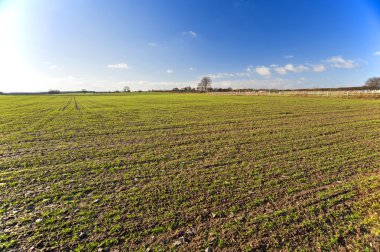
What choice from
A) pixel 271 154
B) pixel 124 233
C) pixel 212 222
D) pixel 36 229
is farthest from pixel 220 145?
pixel 36 229

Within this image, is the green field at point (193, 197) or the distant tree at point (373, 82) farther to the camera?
the distant tree at point (373, 82)

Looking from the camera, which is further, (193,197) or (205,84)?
(205,84)

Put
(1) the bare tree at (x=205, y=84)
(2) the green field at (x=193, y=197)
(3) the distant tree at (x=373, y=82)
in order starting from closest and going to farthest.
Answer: (2) the green field at (x=193, y=197) < (3) the distant tree at (x=373, y=82) < (1) the bare tree at (x=205, y=84)

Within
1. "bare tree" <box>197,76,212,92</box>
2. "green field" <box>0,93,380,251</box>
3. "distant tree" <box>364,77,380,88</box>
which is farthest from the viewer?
"bare tree" <box>197,76,212,92</box>

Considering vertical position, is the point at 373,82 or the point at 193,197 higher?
the point at 373,82

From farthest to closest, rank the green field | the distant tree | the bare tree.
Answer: the bare tree → the distant tree → the green field

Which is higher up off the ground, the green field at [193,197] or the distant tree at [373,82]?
the distant tree at [373,82]

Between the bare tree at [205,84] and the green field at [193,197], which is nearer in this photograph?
the green field at [193,197]

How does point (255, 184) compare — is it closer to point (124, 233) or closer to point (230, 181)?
point (230, 181)

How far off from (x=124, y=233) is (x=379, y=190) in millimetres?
6009

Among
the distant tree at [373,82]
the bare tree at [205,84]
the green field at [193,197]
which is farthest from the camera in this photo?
the bare tree at [205,84]

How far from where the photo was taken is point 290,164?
6238mm

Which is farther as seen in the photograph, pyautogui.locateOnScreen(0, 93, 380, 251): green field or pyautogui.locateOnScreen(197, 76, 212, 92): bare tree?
pyautogui.locateOnScreen(197, 76, 212, 92): bare tree

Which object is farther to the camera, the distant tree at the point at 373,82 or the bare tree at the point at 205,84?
the bare tree at the point at 205,84
